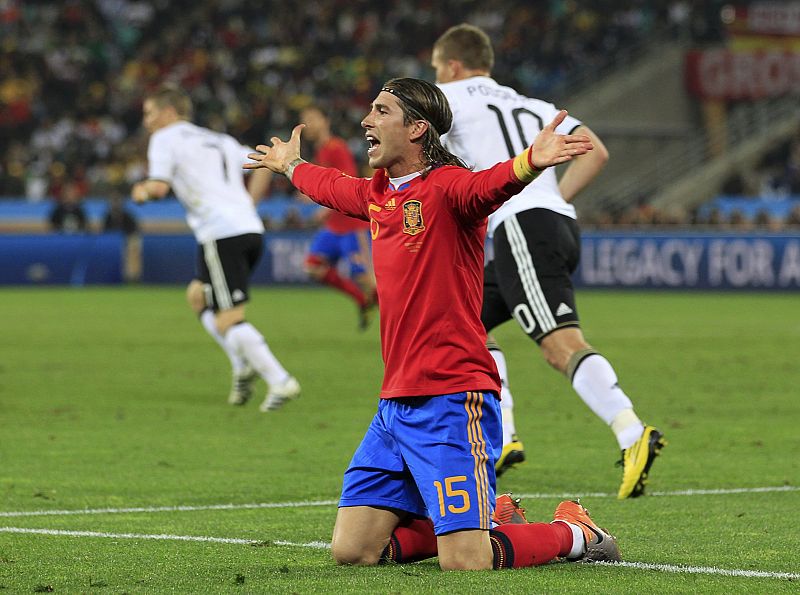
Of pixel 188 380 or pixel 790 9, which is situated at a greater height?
pixel 790 9

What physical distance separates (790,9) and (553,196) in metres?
31.1

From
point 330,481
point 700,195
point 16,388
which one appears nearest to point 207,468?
point 330,481

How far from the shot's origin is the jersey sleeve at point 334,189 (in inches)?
230

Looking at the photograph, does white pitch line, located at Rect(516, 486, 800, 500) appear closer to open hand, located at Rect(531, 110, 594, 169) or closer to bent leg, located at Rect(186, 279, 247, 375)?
open hand, located at Rect(531, 110, 594, 169)

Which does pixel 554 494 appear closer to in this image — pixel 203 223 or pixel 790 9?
pixel 203 223

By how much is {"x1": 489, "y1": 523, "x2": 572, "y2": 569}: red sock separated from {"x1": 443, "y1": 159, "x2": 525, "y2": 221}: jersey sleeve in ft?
3.58

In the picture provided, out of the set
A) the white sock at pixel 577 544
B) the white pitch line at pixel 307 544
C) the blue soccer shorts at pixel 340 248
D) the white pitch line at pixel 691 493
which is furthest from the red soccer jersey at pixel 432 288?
the blue soccer shorts at pixel 340 248

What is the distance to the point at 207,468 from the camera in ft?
27.6

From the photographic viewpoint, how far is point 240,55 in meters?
38.5

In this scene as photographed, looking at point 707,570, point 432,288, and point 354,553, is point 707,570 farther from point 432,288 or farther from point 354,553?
point 432,288

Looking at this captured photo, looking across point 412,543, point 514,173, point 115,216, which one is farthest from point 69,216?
point 514,173

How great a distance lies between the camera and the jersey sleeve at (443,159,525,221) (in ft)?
16.6

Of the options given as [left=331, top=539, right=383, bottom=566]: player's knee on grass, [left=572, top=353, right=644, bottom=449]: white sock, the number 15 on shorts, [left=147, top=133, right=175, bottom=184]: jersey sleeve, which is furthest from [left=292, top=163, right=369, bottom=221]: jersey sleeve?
[left=147, top=133, right=175, bottom=184]: jersey sleeve

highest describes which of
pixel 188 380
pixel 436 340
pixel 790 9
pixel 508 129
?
pixel 790 9
